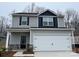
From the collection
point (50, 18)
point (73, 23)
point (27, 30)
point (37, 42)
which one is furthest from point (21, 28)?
point (73, 23)

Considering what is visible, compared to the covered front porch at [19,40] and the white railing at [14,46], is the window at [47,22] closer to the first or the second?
the covered front porch at [19,40]

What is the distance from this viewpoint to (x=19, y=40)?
22.1m

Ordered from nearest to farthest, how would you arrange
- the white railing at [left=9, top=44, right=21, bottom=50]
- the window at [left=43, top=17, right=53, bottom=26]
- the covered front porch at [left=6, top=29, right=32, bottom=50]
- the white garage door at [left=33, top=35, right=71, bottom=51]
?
the white garage door at [left=33, top=35, right=71, bottom=51] < the white railing at [left=9, top=44, right=21, bottom=50] < the covered front porch at [left=6, top=29, right=32, bottom=50] < the window at [left=43, top=17, right=53, bottom=26]

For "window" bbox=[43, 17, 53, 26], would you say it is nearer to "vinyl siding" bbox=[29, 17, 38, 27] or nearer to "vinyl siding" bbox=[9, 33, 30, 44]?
"vinyl siding" bbox=[29, 17, 38, 27]

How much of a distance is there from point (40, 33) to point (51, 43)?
6.27 feet

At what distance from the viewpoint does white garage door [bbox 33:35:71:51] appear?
2067cm

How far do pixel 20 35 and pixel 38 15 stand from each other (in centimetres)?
377

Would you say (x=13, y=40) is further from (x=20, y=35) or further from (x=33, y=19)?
(x=33, y=19)

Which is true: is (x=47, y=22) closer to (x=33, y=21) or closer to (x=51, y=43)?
(x=33, y=21)

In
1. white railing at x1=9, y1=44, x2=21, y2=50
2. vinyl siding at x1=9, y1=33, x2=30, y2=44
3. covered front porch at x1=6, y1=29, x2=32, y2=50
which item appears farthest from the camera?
vinyl siding at x1=9, y1=33, x2=30, y2=44

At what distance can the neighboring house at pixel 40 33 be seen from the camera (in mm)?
20714

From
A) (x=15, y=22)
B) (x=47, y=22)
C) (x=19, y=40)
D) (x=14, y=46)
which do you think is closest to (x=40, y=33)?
(x=47, y=22)

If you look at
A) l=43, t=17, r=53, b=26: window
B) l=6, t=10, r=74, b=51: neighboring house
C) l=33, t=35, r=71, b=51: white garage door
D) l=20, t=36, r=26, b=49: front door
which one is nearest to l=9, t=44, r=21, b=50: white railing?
l=6, t=10, r=74, b=51: neighboring house

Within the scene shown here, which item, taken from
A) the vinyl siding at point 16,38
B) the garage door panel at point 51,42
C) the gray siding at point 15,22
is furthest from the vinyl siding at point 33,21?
the garage door panel at point 51,42
